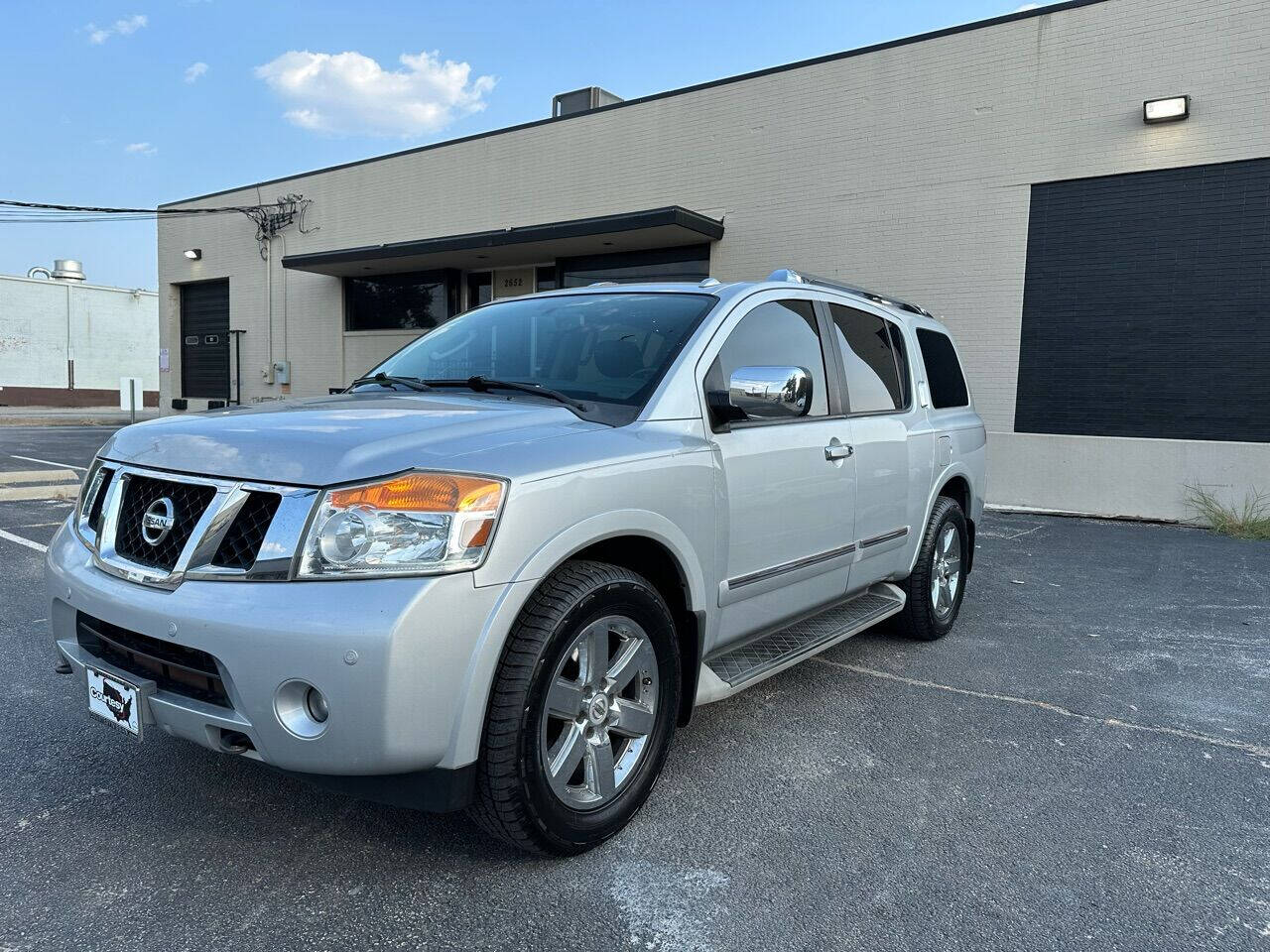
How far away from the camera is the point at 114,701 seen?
2516mm

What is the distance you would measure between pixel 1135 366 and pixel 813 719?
28.5ft

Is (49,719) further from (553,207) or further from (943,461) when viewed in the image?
(553,207)

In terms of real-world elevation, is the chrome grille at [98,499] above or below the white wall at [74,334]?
below

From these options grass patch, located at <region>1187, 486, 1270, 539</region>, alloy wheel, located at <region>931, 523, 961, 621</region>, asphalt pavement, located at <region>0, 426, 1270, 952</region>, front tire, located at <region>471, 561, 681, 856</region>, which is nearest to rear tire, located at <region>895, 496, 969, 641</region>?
alloy wheel, located at <region>931, 523, 961, 621</region>

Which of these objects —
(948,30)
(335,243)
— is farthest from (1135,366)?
(335,243)

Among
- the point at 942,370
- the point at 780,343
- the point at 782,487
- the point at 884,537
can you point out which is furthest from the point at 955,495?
the point at 782,487

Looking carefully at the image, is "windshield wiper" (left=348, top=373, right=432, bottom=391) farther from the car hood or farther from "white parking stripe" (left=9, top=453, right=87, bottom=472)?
"white parking stripe" (left=9, top=453, right=87, bottom=472)

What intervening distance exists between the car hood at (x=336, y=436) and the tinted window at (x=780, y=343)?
2.82 feet

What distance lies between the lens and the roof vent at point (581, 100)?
16.2m

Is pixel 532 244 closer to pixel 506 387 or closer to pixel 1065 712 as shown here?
pixel 506 387

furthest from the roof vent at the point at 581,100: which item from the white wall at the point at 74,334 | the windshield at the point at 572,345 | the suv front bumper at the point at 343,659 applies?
the white wall at the point at 74,334

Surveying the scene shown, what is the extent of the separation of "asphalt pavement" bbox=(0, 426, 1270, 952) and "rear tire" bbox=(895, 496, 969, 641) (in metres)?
0.49

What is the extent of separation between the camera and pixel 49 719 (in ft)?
11.7

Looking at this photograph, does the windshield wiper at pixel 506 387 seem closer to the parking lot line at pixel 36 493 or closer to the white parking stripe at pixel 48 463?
the parking lot line at pixel 36 493
